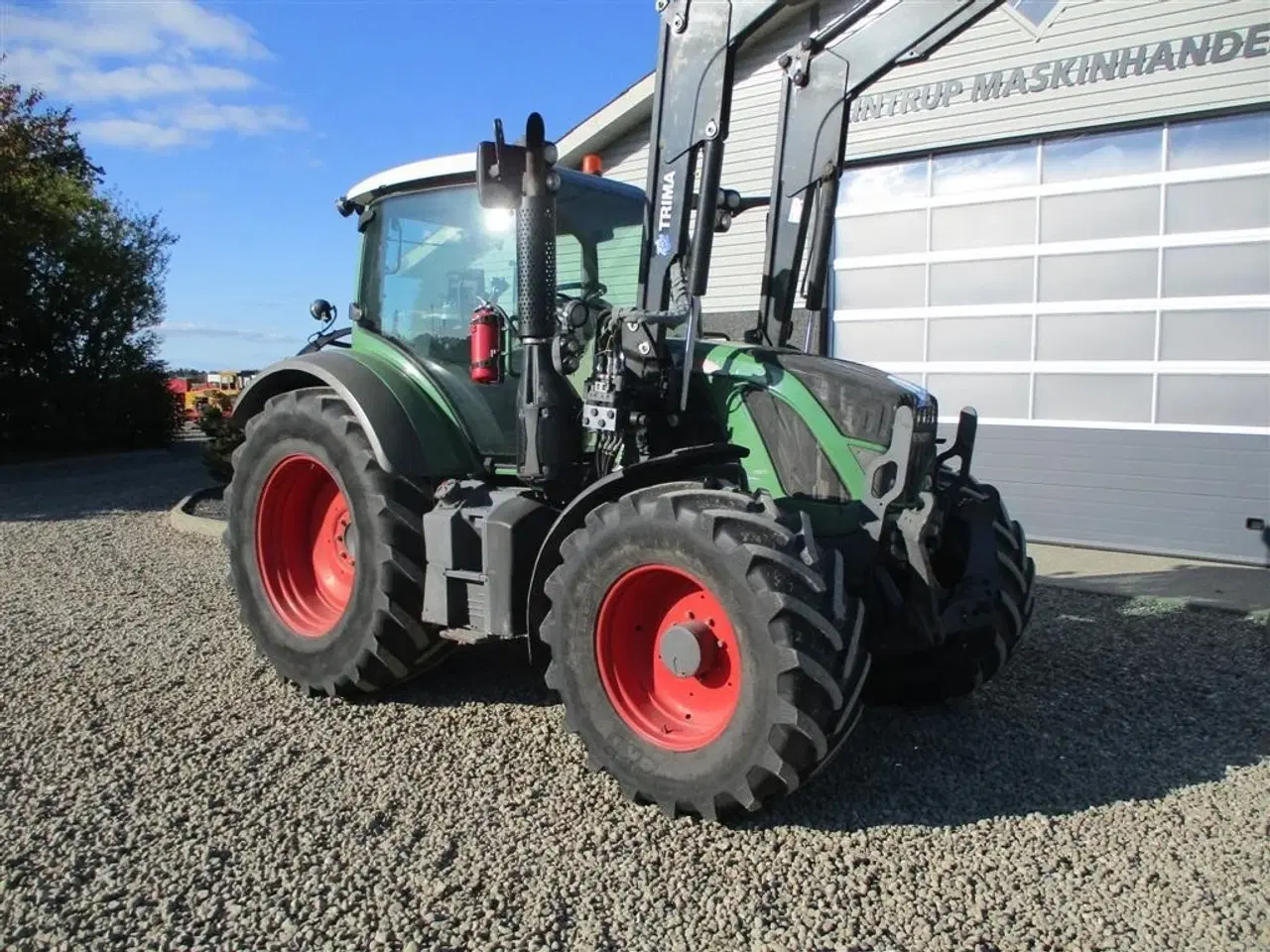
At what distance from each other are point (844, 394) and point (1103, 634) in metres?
3.01

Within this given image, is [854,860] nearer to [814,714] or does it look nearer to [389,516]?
[814,714]

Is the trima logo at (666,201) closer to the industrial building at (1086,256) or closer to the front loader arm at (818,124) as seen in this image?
the front loader arm at (818,124)

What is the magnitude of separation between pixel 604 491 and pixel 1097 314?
6349mm

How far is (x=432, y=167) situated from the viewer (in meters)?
4.71

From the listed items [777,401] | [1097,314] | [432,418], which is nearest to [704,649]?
[777,401]

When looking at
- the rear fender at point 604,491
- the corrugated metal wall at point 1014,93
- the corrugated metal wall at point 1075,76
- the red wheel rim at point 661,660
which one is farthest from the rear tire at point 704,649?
the corrugated metal wall at point 1075,76

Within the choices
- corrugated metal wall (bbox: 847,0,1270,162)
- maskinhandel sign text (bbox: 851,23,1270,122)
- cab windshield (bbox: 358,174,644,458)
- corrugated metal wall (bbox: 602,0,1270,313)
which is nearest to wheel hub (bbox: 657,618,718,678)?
cab windshield (bbox: 358,174,644,458)

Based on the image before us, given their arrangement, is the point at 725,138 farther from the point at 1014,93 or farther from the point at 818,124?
the point at 1014,93

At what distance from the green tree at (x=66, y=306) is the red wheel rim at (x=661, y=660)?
14.9 metres

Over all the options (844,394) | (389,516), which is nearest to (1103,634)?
(844,394)

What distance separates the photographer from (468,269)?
4699 mm

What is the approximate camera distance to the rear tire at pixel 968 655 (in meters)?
4.33

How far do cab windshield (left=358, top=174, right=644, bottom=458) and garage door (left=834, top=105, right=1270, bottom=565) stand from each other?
5173mm

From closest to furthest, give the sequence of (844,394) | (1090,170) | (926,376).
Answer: (844,394), (1090,170), (926,376)
